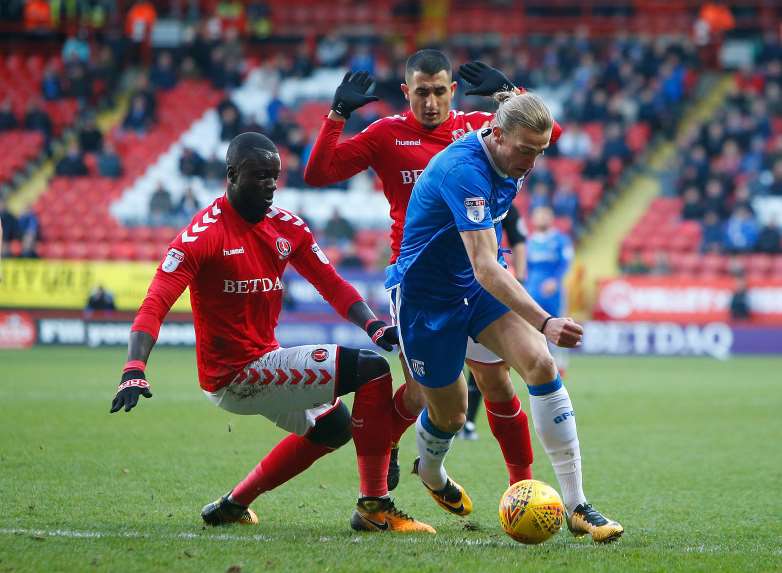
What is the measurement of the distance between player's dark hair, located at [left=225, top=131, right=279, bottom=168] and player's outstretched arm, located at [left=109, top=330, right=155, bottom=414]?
1.09 metres

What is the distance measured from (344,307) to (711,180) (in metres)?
21.2

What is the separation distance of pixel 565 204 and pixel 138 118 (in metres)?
10.7

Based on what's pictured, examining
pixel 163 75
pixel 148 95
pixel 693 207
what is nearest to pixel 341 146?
pixel 693 207

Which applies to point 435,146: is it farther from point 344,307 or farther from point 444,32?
point 444,32

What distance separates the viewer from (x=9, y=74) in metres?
30.8

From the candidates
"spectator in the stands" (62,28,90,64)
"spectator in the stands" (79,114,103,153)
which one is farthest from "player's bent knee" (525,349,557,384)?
"spectator in the stands" (62,28,90,64)

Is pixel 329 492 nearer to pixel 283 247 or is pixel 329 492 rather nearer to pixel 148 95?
pixel 283 247

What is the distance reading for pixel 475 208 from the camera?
5.58 m

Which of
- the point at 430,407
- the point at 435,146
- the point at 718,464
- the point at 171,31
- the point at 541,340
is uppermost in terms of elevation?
the point at 171,31

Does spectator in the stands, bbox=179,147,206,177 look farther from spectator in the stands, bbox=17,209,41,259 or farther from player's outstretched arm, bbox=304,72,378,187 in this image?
player's outstretched arm, bbox=304,72,378,187

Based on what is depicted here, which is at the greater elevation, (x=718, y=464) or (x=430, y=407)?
(x=430, y=407)

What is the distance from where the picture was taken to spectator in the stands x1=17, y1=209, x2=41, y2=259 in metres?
22.7

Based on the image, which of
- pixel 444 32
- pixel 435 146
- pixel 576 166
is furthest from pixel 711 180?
pixel 435 146

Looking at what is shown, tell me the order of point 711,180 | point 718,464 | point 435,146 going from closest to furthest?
point 435,146 → point 718,464 → point 711,180
